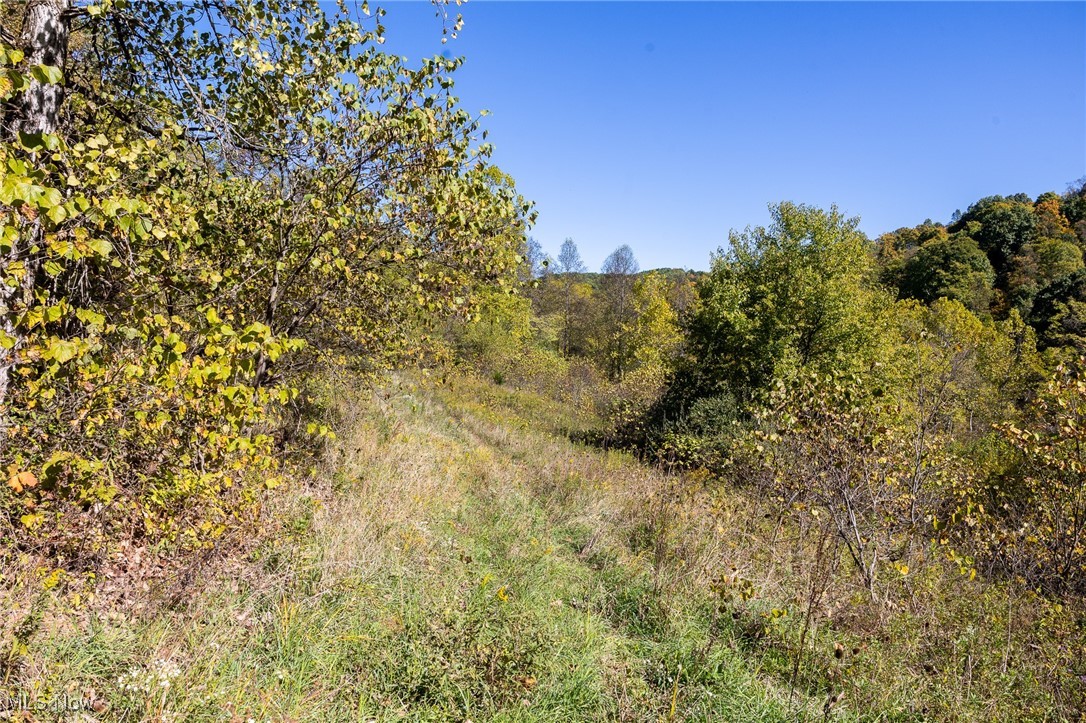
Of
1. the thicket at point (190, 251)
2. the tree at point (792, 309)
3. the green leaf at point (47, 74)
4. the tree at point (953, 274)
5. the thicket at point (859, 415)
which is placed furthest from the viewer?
the tree at point (953, 274)

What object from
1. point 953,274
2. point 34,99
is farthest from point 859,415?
point 953,274

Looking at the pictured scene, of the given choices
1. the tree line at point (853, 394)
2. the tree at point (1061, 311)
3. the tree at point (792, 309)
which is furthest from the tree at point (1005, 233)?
the tree at point (792, 309)

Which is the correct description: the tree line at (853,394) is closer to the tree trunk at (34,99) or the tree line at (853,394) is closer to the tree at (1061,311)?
the tree at (1061,311)

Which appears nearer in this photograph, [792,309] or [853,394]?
[853,394]

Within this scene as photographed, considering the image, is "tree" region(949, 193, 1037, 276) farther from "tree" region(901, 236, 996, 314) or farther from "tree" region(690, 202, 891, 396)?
"tree" region(690, 202, 891, 396)

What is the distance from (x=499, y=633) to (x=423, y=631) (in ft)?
1.83

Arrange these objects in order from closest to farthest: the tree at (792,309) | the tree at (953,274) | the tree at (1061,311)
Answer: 1. the tree at (792,309)
2. the tree at (1061,311)
3. the tree at (953,274)

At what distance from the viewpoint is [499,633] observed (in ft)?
12.1

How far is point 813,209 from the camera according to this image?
610 inches

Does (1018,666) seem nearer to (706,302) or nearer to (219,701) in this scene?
(219,701)

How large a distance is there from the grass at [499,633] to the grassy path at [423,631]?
0.05 ft

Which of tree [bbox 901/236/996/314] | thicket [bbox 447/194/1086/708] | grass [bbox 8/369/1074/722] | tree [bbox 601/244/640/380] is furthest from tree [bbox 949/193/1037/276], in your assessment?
grass [bbox 8/369/1074/722]

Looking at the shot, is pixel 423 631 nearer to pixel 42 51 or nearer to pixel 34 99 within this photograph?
pixel 34 99

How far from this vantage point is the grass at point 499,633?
2.85 metres
